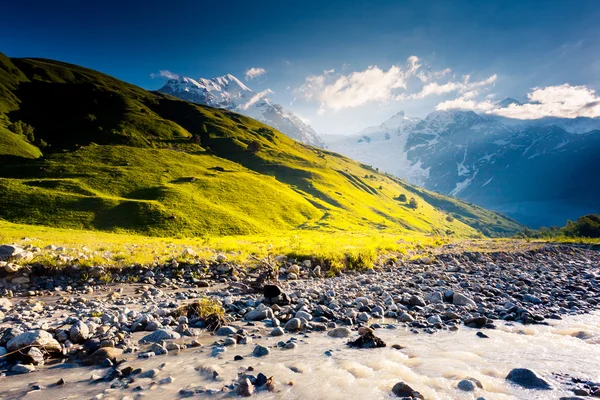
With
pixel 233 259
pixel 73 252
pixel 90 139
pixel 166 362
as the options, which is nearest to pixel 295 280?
pixel 233 259

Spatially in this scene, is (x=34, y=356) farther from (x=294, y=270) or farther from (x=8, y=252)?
(x=294, y=270)

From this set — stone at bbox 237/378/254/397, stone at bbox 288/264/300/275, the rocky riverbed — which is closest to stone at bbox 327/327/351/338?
the rocky riverbed

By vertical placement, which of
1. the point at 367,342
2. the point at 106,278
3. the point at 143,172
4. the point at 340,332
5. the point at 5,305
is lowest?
the point at 106,278

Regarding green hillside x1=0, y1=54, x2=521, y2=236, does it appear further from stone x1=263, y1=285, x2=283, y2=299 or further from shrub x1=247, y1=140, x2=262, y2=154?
stone x1=263, y1=285, x2=283, y2=299

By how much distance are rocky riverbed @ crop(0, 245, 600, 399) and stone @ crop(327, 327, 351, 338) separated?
1.1 inches

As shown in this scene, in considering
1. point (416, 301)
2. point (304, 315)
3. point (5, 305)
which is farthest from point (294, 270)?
point (5, 305)

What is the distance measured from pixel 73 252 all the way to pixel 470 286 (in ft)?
69.0

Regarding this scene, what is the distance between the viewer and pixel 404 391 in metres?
5.23

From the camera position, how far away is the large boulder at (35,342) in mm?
6297

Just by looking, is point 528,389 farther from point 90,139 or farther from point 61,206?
point 90,139

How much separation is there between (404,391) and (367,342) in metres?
2.27

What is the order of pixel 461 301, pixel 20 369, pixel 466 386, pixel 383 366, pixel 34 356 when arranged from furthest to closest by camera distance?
pixel 461 301, pixel 383 366, pixel 34 356, pixel 20 369, pixel 466 386

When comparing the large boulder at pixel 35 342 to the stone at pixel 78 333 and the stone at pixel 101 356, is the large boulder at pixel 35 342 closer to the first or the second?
the stone at pixel 78 333

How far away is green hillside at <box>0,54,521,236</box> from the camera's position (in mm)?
50241
